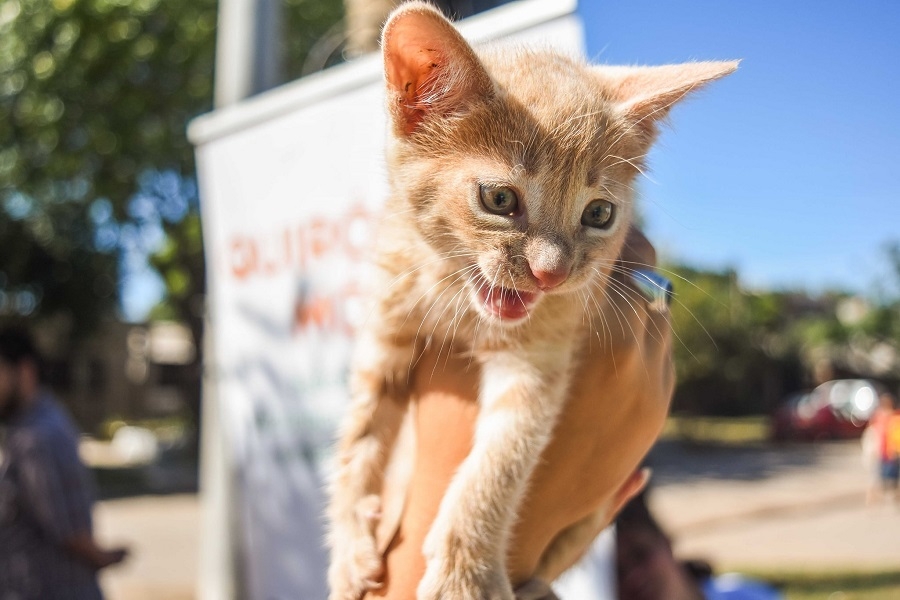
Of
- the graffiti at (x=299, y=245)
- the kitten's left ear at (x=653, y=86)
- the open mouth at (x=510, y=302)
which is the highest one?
the kitten's left ear at (x=653, y=86)

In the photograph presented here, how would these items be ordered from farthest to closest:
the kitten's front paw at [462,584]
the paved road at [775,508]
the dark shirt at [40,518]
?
1. the paved road at [775,508]
2. the dark shirt at [40,518]
3. the kitten's front paw at [462,584]

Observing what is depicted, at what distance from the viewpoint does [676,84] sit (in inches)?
49.2

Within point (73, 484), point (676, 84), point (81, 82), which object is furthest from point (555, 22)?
point (81, 82)

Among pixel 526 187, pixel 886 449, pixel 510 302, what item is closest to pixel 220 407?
pixel 510 302

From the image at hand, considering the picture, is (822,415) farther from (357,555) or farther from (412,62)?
(412,62)

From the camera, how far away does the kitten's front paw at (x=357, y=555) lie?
55.6 inches

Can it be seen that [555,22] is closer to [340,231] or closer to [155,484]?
[340,231]

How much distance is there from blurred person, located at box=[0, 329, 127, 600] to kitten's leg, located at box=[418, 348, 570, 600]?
7.03 ft

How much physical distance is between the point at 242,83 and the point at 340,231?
3.94 feet

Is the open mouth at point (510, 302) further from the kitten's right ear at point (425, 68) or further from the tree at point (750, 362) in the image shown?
the tree at point (750, 362)

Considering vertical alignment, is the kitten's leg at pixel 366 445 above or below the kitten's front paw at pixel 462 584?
above

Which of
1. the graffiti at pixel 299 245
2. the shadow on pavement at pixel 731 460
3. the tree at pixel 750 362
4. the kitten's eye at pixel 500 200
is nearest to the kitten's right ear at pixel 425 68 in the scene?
the kitten's eye at pixel 500 200

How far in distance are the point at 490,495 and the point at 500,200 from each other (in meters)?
0.53

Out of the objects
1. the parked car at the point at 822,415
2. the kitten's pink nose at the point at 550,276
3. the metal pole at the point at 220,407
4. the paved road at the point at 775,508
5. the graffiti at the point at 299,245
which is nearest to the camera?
the kitten's pink nose at the point at 550,276
